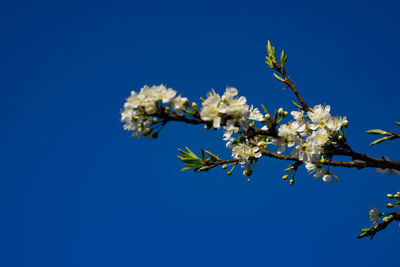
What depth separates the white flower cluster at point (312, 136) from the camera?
1.73 metres

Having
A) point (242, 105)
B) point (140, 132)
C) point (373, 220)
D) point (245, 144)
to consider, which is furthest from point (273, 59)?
point (373, 220)

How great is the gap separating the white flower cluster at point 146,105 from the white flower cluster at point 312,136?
636mm

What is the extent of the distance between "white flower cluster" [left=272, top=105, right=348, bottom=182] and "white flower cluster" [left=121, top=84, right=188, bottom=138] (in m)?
0.64

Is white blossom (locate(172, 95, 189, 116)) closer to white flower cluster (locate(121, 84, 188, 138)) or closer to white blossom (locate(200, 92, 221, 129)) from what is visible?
white flower cluster (locate(121, 84, 188, 138))

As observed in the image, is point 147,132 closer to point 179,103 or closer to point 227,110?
point 179,103

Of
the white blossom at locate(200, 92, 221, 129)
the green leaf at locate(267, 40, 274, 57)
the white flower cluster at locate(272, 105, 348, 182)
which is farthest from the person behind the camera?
the green leaf at locate(267, 40, 274, 57)

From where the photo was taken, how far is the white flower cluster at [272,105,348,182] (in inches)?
68.2

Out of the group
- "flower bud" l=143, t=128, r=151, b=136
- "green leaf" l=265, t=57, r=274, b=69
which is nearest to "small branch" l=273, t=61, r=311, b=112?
"green leaf" l=265, t=57, r=274, b=69

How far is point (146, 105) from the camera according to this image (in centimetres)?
155

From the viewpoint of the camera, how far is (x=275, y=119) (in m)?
1.72

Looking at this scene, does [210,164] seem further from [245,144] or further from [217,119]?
[217,119]

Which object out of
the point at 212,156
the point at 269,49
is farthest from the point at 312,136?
the point at 269,49

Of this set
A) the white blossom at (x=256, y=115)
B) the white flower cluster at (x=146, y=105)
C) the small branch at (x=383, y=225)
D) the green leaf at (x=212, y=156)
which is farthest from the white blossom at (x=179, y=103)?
the small branch at (x=383, y=225)

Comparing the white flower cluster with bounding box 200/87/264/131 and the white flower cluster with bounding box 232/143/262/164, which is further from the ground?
the white flower cluster with bounding box 232/143/262/164
